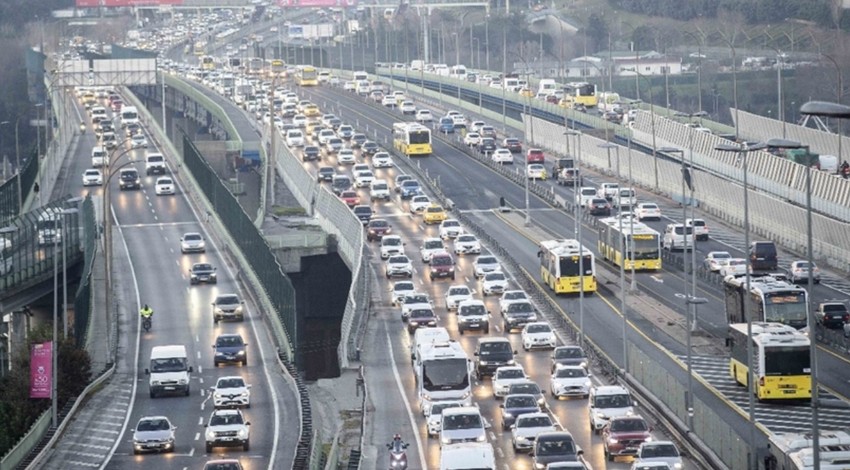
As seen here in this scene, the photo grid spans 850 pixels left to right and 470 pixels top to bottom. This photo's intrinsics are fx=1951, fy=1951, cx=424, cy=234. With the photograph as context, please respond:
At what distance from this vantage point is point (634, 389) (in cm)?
6016

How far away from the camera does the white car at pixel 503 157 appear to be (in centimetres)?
13512

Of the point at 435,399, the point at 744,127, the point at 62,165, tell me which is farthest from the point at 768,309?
the point at 62,165

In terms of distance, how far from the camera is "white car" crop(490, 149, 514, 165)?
443 feet

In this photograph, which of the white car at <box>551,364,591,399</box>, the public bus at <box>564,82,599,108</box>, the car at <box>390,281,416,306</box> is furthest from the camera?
the public bus at <box>564,82,599,108</box>

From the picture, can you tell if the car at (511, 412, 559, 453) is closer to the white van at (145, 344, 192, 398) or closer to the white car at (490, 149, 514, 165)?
the white van at (145, 344, 192, 398)

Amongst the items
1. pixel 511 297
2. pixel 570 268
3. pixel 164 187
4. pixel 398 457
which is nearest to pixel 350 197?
pixel 164 187

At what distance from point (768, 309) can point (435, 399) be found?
1301 cm

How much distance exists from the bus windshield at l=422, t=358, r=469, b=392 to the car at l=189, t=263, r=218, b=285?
35260mm

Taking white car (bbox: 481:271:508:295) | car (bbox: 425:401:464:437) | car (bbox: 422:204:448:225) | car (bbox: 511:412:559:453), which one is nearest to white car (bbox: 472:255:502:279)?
white car (bbox: 481:271:508:295)

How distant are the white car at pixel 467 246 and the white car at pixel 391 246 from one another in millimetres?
2772

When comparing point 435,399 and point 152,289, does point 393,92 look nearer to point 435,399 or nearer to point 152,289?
point 152,289

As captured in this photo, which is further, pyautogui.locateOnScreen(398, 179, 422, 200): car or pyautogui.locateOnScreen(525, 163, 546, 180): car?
pyautogui.locateOnScreen(525, 163, 546, 180): car

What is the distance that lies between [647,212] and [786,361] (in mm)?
50146

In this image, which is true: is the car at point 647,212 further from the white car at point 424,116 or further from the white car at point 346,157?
the white car at point 424,116
